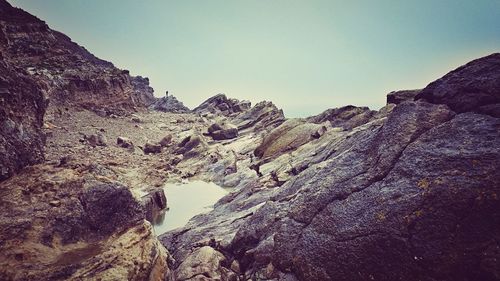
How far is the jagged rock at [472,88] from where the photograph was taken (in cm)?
1009

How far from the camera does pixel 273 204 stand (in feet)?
46.0

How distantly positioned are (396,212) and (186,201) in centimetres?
2526

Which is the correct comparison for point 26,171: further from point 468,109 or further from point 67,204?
point 468,109

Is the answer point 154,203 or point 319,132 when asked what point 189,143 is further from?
point 319,132

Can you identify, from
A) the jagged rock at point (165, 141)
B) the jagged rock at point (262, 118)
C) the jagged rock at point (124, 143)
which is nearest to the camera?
the jagged rock at point (124, 143)

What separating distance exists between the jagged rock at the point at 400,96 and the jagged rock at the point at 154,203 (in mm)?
24883

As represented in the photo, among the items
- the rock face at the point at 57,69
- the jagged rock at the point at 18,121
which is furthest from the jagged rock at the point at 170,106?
the jagged rock at the point at 18,121

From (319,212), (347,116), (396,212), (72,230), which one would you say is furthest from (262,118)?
(72,230)

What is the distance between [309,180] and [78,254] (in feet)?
33.2

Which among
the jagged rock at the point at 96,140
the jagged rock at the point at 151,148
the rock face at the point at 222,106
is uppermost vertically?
the rock face at the point at 222,106

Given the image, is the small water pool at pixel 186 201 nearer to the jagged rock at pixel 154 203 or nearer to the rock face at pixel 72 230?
the jagged rock at pixel 154 203

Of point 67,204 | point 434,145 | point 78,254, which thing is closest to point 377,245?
point 434,145

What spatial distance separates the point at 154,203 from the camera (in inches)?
1043

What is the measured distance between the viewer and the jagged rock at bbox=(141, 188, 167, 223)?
24.6 m
